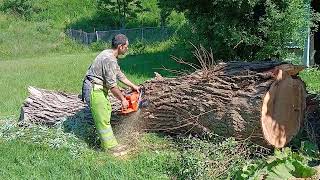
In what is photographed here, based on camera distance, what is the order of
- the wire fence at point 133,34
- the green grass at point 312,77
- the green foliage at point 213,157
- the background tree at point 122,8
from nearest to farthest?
the green foliage at point 213,157, the green grass at point 312,77, the wire fence at point 133,34, the background tree at point 122,8

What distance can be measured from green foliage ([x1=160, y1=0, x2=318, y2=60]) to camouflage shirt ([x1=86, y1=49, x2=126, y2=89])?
23.2 ft

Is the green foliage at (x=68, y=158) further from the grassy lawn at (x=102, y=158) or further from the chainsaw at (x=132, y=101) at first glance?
the chainsaw at (x=132, y=101)

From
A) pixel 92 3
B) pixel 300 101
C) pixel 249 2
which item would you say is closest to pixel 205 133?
pixel 300 101

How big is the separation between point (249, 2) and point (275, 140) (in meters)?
7.82

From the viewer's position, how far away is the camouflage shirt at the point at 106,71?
7.64 meters

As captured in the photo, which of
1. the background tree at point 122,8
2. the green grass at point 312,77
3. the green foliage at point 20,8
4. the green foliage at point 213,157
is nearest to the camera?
the green foliage at point 213,157

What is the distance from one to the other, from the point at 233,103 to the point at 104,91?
2034mm

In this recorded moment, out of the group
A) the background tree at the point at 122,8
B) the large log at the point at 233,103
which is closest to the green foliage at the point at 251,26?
the large log at the point at 233,103

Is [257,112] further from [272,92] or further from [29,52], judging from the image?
[29,52]

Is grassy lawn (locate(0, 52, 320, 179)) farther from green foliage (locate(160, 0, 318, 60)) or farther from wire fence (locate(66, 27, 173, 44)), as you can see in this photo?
wire fence (locate(66, 27, 173, 44))

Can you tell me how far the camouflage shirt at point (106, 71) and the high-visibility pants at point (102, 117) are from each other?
16 cm

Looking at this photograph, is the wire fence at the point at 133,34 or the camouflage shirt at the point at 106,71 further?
the wire fence at the point at 133,34

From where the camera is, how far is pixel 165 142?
7848 millimetres

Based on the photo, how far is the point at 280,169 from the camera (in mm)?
5910
